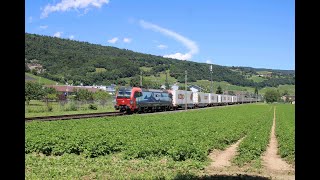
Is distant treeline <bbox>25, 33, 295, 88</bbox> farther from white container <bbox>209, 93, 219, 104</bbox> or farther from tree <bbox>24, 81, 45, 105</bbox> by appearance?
tree <bbox>24, 81, 45, 105</bbox>

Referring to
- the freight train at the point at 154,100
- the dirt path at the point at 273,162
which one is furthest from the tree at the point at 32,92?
the dirt path at the point at 273,162

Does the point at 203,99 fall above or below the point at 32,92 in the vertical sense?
below

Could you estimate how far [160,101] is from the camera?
58.1m

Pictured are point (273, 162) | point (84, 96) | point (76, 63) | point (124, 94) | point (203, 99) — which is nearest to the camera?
point (273, 162)

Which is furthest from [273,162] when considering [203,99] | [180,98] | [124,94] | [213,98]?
[213,98]

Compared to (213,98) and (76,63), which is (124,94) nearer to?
(213,98)

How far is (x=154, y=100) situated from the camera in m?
55.2

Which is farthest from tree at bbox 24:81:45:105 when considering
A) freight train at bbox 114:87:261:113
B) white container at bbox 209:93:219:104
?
white container at bbox 209:93:219:104

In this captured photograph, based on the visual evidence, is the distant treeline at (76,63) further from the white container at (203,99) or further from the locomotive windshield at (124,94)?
the locomotive windshield at (124,94)

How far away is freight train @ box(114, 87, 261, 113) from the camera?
154 feet
